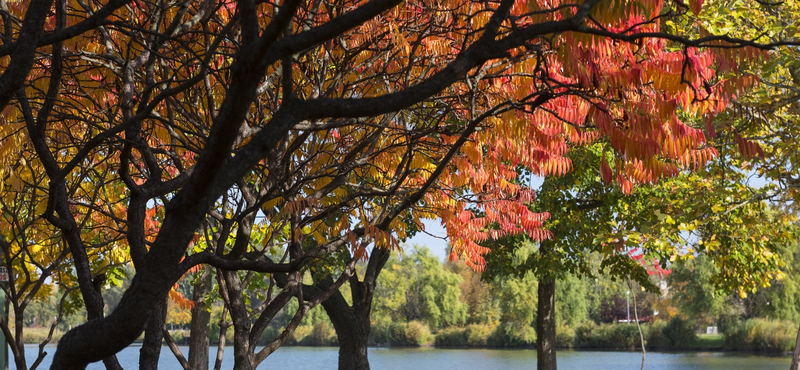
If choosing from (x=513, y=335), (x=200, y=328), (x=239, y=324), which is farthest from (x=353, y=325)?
(x=513, y=335)

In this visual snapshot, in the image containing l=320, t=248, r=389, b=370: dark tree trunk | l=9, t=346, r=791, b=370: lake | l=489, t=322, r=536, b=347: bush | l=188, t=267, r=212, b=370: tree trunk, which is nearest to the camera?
l=188, t=267, r=212, b=370: tree trunk

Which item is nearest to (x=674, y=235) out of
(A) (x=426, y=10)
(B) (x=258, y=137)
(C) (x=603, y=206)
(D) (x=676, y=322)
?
(C) (x=603, y=206)

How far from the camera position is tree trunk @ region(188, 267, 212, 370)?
15227mm

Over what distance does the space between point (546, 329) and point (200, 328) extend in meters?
9.58

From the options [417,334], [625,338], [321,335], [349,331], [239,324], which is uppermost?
[239,324]

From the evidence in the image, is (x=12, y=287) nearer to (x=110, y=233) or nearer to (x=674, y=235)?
(x=110, y=233)

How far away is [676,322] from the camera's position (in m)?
50.8

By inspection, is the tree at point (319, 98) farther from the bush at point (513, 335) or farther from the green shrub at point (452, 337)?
the green shrub at point (452, 337)

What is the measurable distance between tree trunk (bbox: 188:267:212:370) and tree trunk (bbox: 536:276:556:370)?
8703 millimetres

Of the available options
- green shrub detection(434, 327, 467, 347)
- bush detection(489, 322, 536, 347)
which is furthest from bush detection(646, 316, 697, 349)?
green shrub detection(434, 327, 467, 347)

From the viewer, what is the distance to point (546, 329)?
20.6 metres

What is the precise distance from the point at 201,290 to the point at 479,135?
388 inches

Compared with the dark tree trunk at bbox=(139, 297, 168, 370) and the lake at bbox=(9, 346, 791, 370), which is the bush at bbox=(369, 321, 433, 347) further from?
the dark tree trunk at bbox=(139, 297, 168, 370)

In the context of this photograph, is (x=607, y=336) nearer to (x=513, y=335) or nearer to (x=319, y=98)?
(x=513, y=335)
